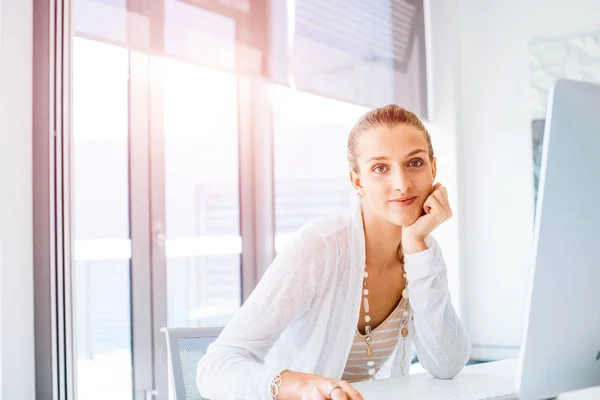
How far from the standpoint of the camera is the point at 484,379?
1.24 meters

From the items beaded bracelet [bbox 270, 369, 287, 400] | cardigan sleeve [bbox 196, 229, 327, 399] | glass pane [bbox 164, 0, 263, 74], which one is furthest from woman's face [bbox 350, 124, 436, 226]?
glass pane [bbox 164, 0, 263, 74]

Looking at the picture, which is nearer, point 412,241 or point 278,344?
point 412,241

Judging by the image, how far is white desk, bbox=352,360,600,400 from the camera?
1.10 meters

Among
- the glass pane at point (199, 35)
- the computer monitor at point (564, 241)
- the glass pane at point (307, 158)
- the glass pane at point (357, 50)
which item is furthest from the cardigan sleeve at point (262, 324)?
the glass pane at point (307, 158)

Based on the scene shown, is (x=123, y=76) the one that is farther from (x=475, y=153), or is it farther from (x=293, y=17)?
(x=475, y=153)

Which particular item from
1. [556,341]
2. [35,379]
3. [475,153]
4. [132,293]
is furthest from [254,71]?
[556,341]

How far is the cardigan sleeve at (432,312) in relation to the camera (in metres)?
1.35

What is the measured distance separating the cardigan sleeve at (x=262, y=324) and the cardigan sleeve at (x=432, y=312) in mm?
190

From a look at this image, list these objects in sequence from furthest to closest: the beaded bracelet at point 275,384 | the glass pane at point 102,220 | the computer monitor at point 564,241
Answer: the glass pane at point 102,220 → the beaded bracelet at point 275,384 → the computer monitor at point 564,241

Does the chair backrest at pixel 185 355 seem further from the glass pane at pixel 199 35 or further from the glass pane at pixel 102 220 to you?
the glass pane at pixel 199 35

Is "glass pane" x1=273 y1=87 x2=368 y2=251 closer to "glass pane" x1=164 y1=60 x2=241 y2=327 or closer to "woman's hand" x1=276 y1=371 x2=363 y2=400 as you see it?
"glass pane" x1=164 y1=60 x2=241 y2=327

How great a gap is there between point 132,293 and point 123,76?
0.98 metres

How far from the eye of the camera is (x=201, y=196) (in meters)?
3.55

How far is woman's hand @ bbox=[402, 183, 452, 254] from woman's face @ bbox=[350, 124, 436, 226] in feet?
0.07
